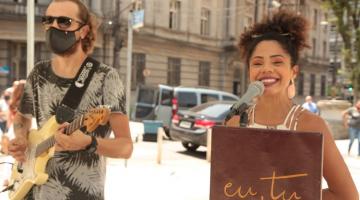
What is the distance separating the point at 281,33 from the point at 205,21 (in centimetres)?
1262

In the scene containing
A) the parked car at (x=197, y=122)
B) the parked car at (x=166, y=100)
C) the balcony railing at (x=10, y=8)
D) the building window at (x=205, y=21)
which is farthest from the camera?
the balcony railing at (x=10, y=8)

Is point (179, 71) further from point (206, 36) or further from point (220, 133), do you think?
point (220, 133)

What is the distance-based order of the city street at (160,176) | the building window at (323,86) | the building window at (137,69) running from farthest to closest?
the building window at (323,86)
the building window at (137,69)
the city street at (160,176)

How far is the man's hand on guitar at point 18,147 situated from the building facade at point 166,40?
9.66 m

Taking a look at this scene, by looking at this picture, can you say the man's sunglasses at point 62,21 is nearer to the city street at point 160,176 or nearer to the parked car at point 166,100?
the city street at point 160,176

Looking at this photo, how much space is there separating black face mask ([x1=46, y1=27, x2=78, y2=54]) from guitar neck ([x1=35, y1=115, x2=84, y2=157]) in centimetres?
39

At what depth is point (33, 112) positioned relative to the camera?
2.36m

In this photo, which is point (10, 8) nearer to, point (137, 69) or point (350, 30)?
point (137, 69)

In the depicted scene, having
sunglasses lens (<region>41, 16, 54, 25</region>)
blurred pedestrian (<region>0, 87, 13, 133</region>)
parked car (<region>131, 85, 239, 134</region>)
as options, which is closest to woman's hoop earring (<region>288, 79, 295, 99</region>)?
sunglasses lens (<region>41, 16, 54, 25</region>)

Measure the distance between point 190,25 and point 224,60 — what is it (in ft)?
14.2

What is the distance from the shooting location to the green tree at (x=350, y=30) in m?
17.4

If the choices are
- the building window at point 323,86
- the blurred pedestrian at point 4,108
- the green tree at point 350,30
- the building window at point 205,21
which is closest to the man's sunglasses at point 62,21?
the blurred pedestrian at point 4,108

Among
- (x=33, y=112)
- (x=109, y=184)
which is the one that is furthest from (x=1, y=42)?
(x=33, y=112)

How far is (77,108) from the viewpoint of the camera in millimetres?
2211
